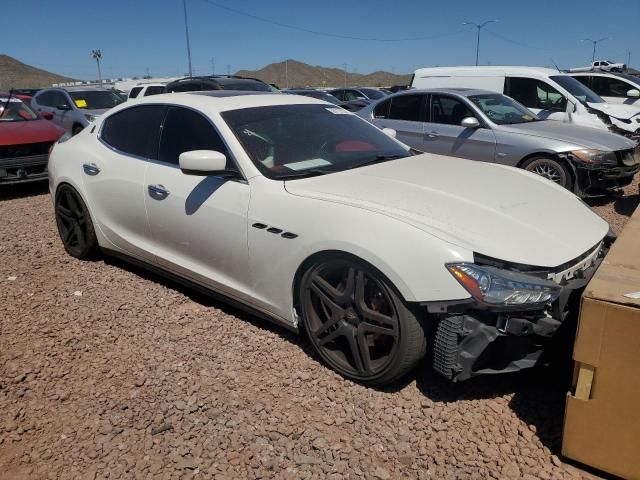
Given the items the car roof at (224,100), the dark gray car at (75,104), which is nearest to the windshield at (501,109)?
the car roof at (224,100)

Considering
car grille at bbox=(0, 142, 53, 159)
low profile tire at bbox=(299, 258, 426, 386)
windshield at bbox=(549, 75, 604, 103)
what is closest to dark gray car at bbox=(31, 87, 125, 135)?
car grille at bbox=(0, 142, 53, 159)

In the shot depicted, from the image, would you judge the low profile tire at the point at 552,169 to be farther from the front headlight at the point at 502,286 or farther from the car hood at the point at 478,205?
the front headlight at the point at 502,286

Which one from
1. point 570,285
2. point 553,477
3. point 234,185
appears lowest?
point 553,477

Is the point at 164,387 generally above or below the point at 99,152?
below

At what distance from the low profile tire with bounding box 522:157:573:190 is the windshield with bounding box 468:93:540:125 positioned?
32.4 inches

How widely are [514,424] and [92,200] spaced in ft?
11.6

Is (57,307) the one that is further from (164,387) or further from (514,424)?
(514,424)

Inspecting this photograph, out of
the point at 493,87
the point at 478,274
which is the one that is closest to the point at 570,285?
the point at 478,274

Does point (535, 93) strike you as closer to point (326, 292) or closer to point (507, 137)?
point (507, 137)

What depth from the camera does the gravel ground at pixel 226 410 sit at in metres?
2.40

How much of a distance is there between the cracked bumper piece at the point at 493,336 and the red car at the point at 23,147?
742cm

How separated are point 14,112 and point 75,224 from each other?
17.9 ft

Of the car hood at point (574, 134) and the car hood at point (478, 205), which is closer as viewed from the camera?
the car hood at point (478, 205)

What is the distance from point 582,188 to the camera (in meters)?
6.65
